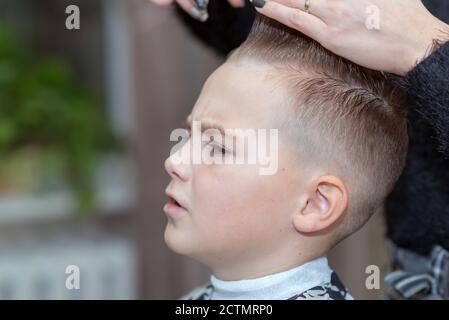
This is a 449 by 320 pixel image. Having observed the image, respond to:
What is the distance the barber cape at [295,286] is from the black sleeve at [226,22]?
1.36 ft

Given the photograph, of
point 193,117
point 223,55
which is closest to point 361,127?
point 193,117

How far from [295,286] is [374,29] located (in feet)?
1.25

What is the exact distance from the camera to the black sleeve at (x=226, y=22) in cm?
121

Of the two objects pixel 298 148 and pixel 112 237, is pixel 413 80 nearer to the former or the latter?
pixel 298 148

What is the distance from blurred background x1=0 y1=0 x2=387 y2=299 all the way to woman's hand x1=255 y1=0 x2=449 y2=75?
146 centimetres

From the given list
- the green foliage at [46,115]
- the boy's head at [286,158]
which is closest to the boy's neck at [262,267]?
the boy's head at [286,158]

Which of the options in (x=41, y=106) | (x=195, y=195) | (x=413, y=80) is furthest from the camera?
(x=41, y=106)

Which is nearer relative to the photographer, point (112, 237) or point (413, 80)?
point (413, 80)

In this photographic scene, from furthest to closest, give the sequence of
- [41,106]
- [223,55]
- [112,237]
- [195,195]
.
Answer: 1. [112,237]
2. [41,106]
3. [223,55]
4. [195,195]

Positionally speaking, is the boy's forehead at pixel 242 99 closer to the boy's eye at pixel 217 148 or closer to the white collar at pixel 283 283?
the boy's eye at pixel 217 148

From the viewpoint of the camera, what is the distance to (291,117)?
98 centimetres

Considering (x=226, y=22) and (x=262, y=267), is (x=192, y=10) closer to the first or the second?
(x=226, y=22)
